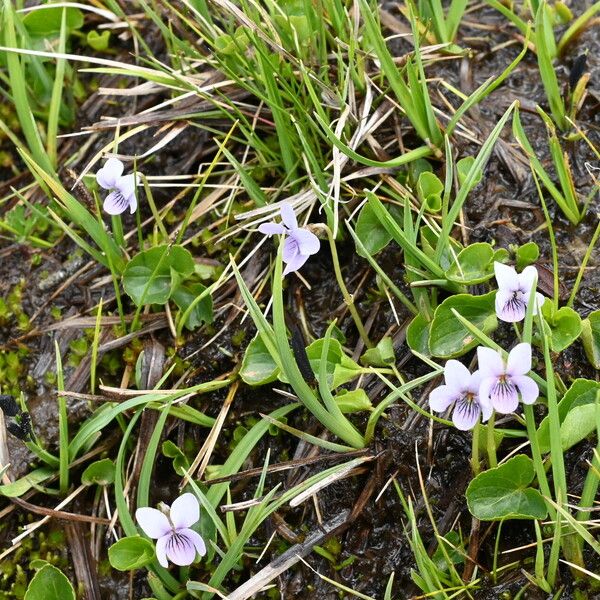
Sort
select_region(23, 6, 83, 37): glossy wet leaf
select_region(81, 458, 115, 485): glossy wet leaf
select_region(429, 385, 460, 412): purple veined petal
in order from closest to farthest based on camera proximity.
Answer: select_region(429, 385, 460, 412): purple veined petal → select_region(81, 458, 115, 485): glossy wet leaf → select_region(23, 6, 83, 37): glossy wet leaf

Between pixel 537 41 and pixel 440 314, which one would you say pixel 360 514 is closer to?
pixel 440 314

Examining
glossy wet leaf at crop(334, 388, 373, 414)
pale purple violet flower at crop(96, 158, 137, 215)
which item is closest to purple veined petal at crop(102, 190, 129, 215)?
pale purple violet flower at crop(96, 158, 137, 215)

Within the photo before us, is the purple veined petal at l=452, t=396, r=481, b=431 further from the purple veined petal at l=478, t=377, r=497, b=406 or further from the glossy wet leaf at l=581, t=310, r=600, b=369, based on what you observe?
the glossy wet leaf at l=581, t=310, r=600, b=369

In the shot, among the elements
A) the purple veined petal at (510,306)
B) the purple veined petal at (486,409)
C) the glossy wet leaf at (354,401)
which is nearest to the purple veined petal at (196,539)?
the glossy wet leaf at (354,401)

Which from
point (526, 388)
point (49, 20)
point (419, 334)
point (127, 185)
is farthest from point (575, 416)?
point (49, 20)

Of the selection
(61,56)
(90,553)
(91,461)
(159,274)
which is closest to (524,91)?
(159,274)
